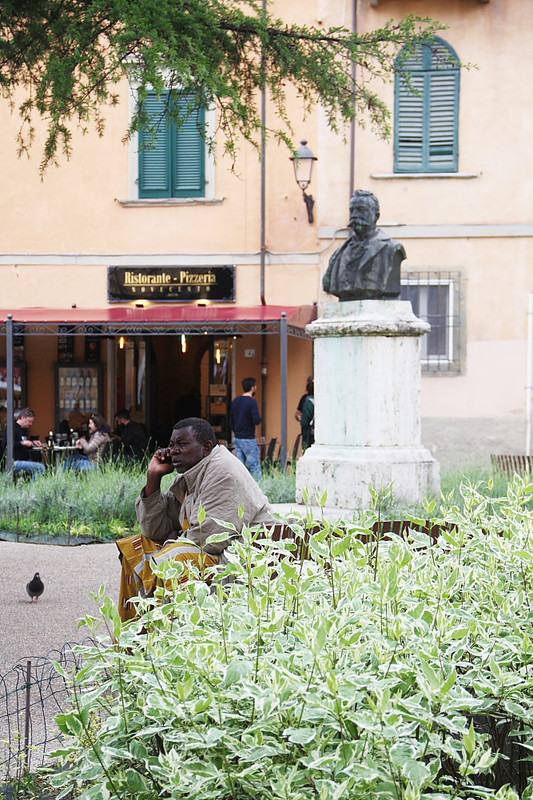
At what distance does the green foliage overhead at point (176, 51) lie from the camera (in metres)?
7.06

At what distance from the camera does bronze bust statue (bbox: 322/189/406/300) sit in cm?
992

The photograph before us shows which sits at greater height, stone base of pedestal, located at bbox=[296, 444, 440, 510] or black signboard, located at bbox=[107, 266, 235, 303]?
black signboard, located at bbox=[107, 266, 235, 303]

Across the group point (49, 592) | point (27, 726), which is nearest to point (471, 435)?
point (49, 592)

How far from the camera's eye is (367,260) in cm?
993

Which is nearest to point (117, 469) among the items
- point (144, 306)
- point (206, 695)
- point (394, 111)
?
point (144, 306)

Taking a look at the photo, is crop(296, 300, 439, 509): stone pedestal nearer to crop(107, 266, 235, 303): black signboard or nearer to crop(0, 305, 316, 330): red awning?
crop(0, 305, 316, 330): red awning

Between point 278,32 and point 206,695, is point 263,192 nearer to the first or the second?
point 278,32

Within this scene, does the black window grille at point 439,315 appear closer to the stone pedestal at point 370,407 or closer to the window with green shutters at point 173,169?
the window with green shutters at point 173,169

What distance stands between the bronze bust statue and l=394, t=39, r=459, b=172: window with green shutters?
8466 millimetres

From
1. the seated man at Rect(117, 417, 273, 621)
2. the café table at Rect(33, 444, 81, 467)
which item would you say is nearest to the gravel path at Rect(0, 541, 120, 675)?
the seated man at Rect(117, 417, 273, 621)

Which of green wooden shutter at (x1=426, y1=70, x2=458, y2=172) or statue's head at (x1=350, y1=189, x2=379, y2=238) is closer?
statue's head at (x1=350, y1=189, x2=379, y2=238)

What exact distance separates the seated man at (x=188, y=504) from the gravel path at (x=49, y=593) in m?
0.73

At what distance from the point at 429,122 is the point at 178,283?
16.2 ft

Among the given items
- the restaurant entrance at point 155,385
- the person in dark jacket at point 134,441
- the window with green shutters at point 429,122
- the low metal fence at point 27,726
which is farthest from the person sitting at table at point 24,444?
the low metal fence at point 27,726
